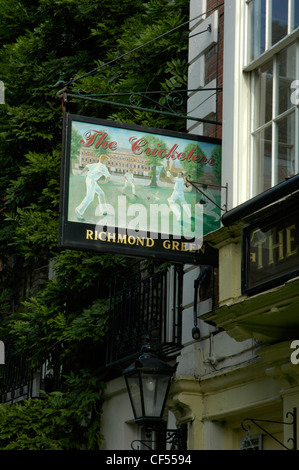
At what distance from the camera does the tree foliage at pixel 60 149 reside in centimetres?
1286

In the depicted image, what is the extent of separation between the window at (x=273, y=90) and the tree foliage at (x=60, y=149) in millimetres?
1740

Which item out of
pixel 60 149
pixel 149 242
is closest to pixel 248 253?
pixel 149 242

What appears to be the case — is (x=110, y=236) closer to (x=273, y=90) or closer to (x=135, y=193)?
(x=135, y=193)

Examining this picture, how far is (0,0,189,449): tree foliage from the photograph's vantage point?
42.2 feet

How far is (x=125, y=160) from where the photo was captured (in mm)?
9750

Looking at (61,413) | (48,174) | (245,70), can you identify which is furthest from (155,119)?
(61,413)

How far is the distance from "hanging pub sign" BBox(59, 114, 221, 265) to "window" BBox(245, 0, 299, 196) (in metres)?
0.66

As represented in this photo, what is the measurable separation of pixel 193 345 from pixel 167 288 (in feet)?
6.61

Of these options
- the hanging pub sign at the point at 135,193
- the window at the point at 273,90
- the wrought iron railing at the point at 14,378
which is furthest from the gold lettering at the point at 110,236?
the wrought iron railing at the point at 14,378

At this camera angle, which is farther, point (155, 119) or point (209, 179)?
point (155, 119)

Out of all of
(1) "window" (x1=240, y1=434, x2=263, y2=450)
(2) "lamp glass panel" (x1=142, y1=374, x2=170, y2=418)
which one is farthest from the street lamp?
(1) "window" (x1=240, y1=434, x2=263, y2=450)

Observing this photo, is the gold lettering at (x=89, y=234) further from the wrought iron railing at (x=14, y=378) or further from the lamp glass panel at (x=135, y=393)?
the wrought iron railing at (x=14, y=378)

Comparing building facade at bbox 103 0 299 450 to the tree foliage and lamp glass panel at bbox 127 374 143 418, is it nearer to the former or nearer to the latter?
lamp glass panel at bbox 127 374 143 418
